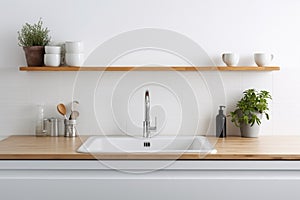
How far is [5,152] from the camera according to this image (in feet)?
8.59

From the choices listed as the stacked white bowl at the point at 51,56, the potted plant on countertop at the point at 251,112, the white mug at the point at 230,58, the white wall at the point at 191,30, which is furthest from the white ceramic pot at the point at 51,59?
the potted plant on countertop at the point at 251,112

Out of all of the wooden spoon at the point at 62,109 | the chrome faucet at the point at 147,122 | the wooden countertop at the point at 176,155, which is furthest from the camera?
the wooden spoon at the point at 62,109

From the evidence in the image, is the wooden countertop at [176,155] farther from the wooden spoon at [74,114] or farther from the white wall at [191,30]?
the white wall at [191,30]

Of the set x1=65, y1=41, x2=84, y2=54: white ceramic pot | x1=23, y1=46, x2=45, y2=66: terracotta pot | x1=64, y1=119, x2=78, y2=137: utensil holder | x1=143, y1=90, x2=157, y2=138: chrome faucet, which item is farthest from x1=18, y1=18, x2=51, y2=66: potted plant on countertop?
x1=143, y1=90, x2=157, y2=138: chrome faucet

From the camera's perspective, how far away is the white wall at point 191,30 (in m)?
3.22

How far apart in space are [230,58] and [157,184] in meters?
0.97

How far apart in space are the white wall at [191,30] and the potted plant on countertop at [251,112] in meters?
0.12

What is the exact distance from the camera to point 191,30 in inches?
127

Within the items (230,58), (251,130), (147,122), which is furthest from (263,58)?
(147,122)

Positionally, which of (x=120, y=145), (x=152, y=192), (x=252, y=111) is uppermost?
(x=252, y=111)

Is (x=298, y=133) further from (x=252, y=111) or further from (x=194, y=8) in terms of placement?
(x=194, y=8)

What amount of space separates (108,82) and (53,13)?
0.55 metres

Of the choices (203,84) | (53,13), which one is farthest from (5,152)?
(203,84)

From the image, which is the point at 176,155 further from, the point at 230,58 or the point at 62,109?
the point at 62,109
